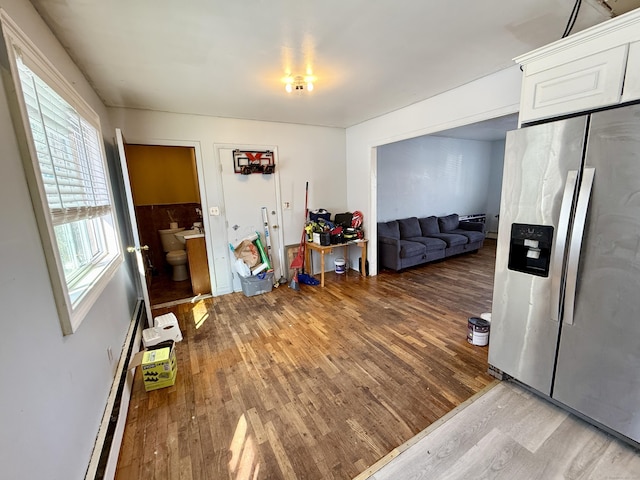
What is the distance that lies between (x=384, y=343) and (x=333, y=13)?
2519 millimetres

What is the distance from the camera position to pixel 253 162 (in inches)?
147

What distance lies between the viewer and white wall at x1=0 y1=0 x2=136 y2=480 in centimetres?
82

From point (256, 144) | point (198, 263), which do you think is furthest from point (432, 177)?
point (198, 263)

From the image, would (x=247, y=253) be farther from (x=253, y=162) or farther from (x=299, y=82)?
(x=299, y=82)

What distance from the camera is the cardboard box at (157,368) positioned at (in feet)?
6.42

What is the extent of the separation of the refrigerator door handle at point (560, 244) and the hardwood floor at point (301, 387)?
31.4 inches

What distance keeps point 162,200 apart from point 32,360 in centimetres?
423

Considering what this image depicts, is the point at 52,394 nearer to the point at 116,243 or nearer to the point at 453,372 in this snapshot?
the point at 116,243

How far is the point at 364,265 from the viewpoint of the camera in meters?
4.39

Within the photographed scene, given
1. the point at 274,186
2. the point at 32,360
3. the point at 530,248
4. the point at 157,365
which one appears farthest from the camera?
the point at 274,186

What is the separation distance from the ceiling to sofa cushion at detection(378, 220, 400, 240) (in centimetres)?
240

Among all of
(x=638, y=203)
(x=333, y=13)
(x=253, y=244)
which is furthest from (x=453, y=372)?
(x=253, y=244)

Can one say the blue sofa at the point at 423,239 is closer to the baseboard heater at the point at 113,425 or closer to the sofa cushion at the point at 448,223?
the sofa cushion at the point at 448,223

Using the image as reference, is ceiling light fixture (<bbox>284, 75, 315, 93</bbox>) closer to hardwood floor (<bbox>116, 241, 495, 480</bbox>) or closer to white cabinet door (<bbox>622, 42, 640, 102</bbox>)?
white cabinet door (<bbox>622, 42, 640, 102</bbox>)
